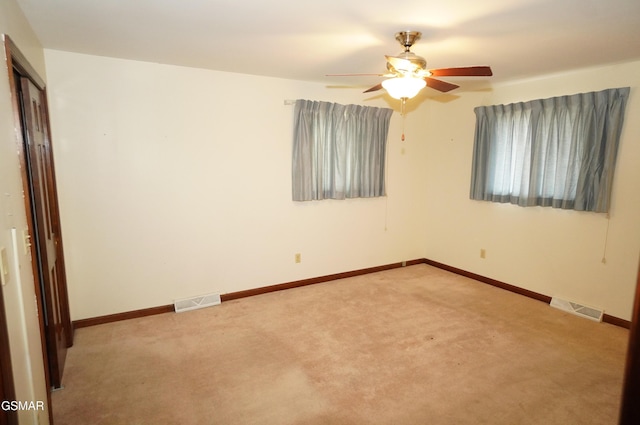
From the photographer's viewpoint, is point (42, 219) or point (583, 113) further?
point (583, 113)

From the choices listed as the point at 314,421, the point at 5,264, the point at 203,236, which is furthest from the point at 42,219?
the point at 314,421

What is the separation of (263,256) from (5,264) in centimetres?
265

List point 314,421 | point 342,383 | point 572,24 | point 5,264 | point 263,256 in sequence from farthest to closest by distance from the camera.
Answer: point 263,256 → point 342,383 → point 572,24 → point 314,421 → point 5,264

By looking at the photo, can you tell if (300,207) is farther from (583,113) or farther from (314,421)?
(583,113)

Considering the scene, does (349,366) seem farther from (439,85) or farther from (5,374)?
(439,85)

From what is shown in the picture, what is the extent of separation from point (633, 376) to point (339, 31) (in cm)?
232

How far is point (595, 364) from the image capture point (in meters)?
2.54

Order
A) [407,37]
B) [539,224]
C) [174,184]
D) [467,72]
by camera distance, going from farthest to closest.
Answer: [539,224] → [174,184] → [407,37] → [467,72]

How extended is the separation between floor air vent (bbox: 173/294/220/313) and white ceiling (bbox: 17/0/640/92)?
2.28m

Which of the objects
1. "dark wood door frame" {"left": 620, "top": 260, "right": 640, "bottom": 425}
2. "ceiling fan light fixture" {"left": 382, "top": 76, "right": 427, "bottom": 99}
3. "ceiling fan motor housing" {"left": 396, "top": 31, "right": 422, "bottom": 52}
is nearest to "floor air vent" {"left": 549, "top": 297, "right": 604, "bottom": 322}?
"ceiling fan light fixture" {"left": 382, "top": 76, "right": 427, "bottom": 99}

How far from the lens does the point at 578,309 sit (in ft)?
11.2

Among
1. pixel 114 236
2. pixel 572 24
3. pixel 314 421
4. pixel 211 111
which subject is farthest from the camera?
pixel 211 111

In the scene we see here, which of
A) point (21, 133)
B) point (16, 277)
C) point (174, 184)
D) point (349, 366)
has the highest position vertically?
point (21, 133)

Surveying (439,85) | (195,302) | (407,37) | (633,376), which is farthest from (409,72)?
(195,302)
